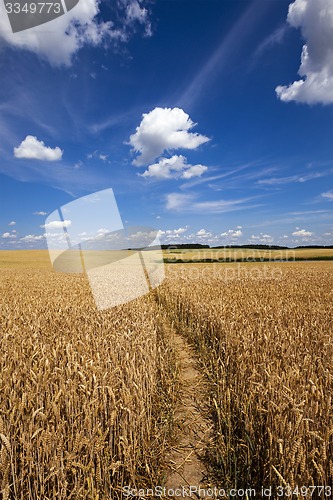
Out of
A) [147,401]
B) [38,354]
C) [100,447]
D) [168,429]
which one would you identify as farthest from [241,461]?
[38,354]

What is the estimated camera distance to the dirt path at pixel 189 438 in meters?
3.13

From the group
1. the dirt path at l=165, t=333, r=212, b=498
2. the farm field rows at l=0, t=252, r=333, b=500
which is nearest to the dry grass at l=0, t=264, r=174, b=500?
the farm field rows at l=0, t=252, r=333, b=500

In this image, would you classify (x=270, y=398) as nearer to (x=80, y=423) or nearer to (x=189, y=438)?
(x=189, y=438)

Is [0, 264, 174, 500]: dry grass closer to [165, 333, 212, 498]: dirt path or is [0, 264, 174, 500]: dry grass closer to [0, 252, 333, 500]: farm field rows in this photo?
[0, 252, 333, 500]: farm field rows

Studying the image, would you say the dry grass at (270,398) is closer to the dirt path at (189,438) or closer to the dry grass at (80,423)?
the dirt path at (189,438)

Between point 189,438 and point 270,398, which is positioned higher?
point 270,398

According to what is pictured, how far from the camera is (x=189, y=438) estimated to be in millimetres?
3799

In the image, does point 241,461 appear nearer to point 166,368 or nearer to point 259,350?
point 259,350

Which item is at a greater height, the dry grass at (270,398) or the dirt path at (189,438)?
the dry grass at (270,398)

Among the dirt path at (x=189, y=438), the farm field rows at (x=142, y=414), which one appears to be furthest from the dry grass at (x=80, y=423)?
the dirt path at (x=189, y=438)

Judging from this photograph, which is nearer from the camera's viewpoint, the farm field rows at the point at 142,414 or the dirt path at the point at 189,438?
the farm field rows at the point at 142,414

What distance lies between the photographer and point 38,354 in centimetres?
429

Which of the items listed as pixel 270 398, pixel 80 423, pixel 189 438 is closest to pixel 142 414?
pixel 80 423

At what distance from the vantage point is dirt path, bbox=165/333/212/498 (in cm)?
313
